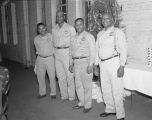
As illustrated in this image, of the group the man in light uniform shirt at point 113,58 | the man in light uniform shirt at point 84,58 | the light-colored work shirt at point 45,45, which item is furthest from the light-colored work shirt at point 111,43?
the light-colored work shirt at point 45,45

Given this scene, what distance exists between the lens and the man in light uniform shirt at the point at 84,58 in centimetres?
462

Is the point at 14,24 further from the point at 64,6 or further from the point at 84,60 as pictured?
the point at 84,60

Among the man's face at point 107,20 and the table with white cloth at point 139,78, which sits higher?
the man's face at point 107,20

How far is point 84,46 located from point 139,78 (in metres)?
1.25

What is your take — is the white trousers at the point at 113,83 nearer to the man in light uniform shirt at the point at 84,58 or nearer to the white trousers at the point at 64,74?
the man in light uniform shirt at the point at 84,58

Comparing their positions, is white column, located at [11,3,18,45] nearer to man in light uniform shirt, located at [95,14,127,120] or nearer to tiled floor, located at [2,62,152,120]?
tiled floor, located at [2,62,152,120]

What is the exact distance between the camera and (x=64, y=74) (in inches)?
220

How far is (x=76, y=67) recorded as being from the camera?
484cm

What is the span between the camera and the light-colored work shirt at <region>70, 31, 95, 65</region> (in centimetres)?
459

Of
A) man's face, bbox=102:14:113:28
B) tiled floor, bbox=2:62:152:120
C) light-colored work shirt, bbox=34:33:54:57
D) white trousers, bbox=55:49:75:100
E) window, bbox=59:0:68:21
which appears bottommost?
tiled floor, bbox=2:62:152:120

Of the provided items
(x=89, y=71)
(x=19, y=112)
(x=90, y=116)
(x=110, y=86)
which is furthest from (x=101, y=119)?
(x=19, y=112)

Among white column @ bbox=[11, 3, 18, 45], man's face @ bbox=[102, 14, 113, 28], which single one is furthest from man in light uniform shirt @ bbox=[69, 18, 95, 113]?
white column @ bbox=[11, 3, 18, 45]

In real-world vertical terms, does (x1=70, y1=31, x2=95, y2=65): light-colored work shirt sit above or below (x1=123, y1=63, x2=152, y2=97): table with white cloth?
above

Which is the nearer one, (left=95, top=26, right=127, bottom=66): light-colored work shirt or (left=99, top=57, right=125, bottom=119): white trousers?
(left=95, top=26, right=127, bottom=66): light-colored work shirt
